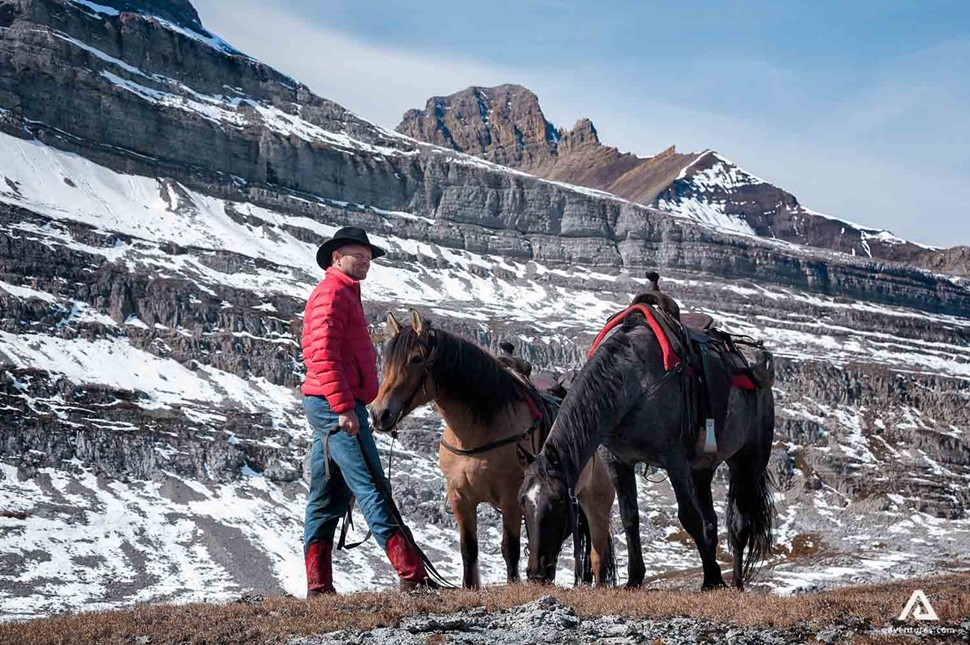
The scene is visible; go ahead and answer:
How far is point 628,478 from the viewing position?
1183cm

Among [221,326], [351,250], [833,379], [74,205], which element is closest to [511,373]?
[351,250]

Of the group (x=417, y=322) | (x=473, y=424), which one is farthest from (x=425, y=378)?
(x=473, y=424)

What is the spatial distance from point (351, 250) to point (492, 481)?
353cm

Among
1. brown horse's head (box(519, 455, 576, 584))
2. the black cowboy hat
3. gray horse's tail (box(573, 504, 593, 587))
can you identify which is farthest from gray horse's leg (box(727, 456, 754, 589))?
the black cowboy hat

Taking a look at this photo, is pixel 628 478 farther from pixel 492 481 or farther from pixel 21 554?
pixel 21 554

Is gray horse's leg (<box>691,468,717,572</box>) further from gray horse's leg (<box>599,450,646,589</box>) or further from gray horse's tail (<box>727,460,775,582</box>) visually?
gray horse's tail (<box>727,460,775,582</box>)

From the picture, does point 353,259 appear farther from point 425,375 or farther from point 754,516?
point 754,516

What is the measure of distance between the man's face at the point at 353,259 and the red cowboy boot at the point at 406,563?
2.96 m

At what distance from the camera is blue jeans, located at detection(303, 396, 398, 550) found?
10117mm

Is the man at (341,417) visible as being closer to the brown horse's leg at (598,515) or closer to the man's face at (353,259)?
the man's face at (353,259)

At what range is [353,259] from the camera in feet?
36.0

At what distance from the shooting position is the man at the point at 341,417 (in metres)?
10.1

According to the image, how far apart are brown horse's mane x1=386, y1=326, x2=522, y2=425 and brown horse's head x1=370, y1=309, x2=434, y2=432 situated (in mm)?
99

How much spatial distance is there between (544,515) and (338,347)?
2840 mm
